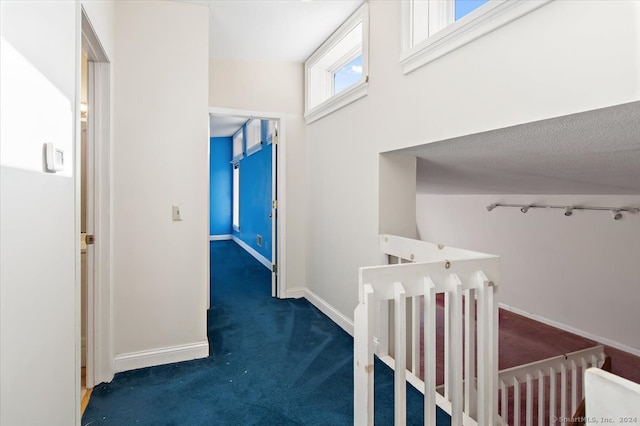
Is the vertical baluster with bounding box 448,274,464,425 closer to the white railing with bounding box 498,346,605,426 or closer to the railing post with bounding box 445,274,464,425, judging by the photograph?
the railing post with bounding box 445,274,464,425

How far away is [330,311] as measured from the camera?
124 inches

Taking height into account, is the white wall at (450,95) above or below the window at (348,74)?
below

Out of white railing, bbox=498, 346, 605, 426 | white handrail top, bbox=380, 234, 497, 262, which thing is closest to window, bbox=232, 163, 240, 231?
white handrail top, bbox=380, 234, 497, 262

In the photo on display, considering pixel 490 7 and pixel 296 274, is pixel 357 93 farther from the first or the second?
pixel 296 274

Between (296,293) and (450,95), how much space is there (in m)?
2.66

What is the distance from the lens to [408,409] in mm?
1831

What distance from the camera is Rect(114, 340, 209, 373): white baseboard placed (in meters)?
2.23

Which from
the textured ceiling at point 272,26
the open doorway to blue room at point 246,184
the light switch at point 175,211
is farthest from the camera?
the open doorway to blue room at point 246,184

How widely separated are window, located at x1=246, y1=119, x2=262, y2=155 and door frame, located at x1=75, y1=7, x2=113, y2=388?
360cm

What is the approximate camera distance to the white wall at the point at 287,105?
11.4 ft

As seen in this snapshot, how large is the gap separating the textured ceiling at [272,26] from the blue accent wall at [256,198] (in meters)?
1.80

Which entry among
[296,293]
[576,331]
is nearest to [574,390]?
[576,331]

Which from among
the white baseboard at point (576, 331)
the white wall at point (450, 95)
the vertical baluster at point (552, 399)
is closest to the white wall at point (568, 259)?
the white baseboard at point (576, 331)

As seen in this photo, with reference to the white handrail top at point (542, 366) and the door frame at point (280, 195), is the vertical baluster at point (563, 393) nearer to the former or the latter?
the white handrail top at point (542, 366)
